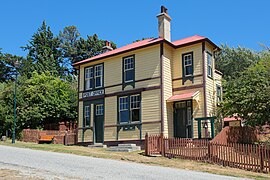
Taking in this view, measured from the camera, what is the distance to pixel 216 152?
16312mm

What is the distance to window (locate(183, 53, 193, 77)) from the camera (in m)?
22.4

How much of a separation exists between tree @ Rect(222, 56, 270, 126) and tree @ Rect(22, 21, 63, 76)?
35579 mm

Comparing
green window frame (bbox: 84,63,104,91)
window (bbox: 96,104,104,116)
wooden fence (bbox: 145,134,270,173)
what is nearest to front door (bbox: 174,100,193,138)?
wooden fence (bbox: 145,134,270,173)

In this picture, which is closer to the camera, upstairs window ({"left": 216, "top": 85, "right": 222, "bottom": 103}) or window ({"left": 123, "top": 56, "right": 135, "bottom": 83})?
upstairs window ({"left": 216, "top": 85, "right": 222, "bottom": 103})

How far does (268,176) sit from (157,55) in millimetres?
11133

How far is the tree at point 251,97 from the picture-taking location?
18.8 metres

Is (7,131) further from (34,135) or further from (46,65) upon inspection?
(46,65)

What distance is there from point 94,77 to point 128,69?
3.48 meters

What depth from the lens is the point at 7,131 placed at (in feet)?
101

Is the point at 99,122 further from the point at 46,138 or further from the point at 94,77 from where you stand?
the point at 46,138

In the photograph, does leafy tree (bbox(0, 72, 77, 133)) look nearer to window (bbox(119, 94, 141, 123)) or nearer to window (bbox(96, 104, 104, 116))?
window (bbox(96, 104, 104, 116))

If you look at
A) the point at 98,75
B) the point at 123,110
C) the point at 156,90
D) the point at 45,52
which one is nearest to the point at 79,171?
the point at 156,90

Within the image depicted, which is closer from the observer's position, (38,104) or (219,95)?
(219,95)

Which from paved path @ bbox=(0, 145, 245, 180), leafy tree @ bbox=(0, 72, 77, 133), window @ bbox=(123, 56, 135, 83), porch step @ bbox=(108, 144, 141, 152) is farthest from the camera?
leafy tree @ bbox=(0, 72, 77, 133)
